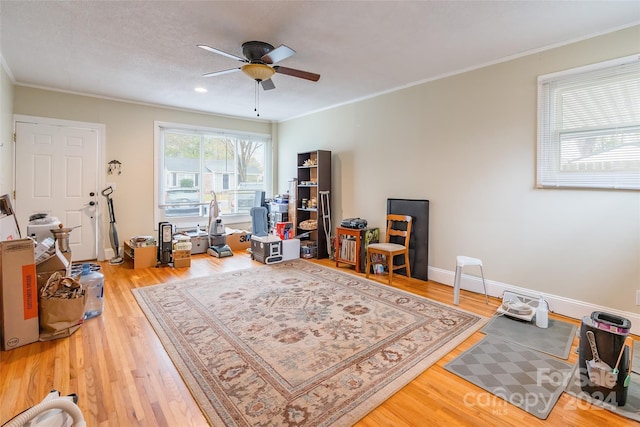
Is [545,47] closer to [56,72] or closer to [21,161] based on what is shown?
[56,72]

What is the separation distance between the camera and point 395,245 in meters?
4.08

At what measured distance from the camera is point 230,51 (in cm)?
322

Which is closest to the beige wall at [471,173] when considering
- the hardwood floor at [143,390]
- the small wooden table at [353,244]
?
the small wooden table at [353,244]

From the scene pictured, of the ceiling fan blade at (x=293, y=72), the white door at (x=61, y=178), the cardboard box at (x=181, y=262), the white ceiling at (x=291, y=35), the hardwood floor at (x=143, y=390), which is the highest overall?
the white ceiling at (x=291, y=35)

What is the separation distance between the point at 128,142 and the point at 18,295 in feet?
11.5

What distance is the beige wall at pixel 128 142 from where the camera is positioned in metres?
4.71

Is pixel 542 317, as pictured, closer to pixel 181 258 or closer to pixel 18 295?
pixel 18 295

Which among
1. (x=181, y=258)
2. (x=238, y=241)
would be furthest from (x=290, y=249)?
(x=181, y=258)

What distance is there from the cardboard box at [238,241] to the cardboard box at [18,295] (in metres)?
3.47

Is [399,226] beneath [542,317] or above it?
above

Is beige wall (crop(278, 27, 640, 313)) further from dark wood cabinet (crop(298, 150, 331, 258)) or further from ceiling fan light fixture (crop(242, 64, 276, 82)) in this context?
ceiling fan light fixture (crop(242, 64, 276, 82))

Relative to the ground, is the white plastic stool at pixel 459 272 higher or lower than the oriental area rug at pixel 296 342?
higher

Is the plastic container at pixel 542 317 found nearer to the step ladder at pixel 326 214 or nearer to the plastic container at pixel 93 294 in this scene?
the step ladder at pixel 326 214

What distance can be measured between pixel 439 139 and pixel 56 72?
4915mm
